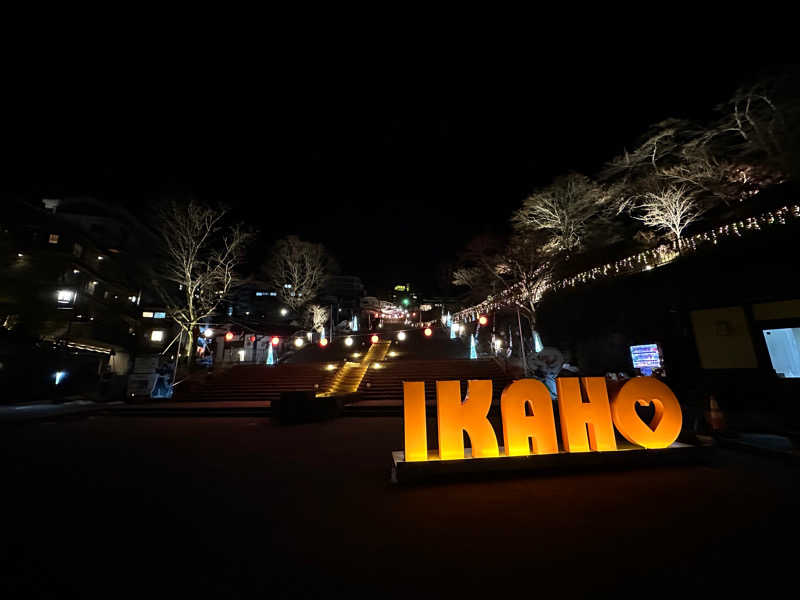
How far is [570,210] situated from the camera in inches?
790

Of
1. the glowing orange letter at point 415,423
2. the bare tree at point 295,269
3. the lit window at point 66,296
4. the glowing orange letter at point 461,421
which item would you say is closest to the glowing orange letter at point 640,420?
the glowing orange letter at point 461,421

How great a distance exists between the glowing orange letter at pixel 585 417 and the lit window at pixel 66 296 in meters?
29.0

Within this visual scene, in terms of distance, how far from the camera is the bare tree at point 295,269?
1158 inches

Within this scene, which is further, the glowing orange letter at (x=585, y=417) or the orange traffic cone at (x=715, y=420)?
the orange traffic cone at (x=715, y=420)

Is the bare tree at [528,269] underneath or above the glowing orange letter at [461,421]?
above

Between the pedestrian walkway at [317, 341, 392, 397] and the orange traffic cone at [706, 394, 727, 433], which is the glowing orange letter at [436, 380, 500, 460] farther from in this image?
the pedestrian walkway at [317, 341, 392, 397]

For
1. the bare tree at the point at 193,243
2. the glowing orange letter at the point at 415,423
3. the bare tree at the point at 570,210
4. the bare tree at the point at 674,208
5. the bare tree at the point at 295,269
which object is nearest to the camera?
the glowing orange letter at the point at 415,423

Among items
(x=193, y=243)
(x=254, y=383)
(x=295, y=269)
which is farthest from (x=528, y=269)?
(x=295, y=269)

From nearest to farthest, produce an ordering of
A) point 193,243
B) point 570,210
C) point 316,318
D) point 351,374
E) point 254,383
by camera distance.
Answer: point 254,383
point 351,374
point 193,243
point 570,210
point 316,318

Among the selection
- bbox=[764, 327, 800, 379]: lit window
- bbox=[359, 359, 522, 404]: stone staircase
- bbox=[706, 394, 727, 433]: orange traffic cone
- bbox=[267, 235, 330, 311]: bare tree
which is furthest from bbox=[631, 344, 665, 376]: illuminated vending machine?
bbox=[267, 235, 330, 311]: bare tree

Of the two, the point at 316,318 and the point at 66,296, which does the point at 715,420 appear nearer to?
the point at 316,318

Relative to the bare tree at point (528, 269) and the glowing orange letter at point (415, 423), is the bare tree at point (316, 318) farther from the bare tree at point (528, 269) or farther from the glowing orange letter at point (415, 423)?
the glowing orange letter at point (415, 423)

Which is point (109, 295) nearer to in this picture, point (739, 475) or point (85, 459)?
point (85, 459)

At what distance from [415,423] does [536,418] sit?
1.95 metres
